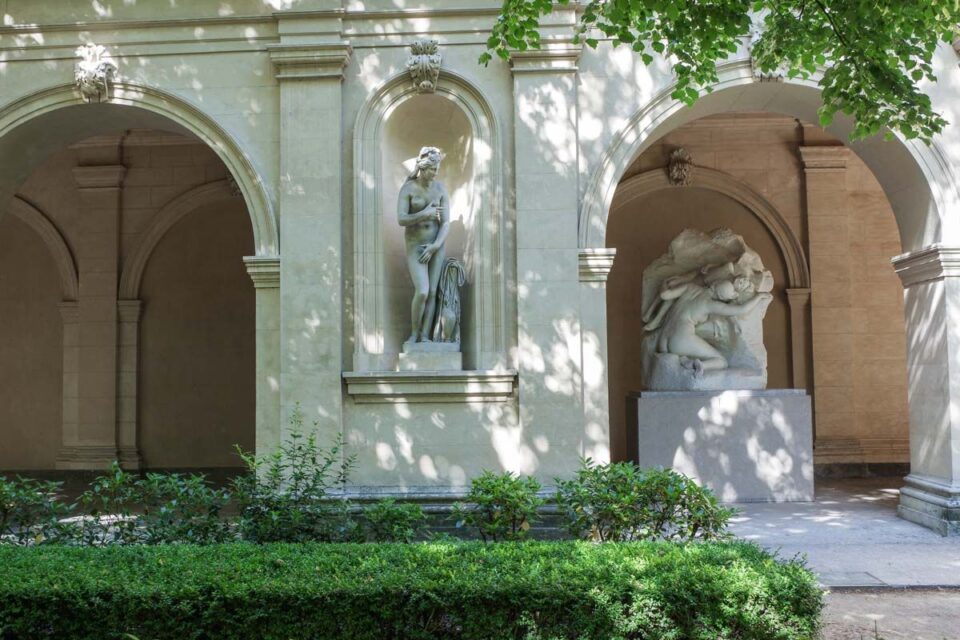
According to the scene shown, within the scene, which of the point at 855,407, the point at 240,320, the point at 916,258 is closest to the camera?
the point at 916,258

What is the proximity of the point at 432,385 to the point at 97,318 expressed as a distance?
818 centimetres

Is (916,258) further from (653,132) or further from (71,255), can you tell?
(71,255)

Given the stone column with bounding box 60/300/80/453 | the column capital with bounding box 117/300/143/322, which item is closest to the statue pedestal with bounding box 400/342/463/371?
the column capital with bounding box 117/300/143/322

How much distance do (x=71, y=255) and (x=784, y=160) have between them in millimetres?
12474

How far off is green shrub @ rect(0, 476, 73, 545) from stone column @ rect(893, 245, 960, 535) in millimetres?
8606

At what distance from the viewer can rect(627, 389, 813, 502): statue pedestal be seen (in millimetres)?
10648

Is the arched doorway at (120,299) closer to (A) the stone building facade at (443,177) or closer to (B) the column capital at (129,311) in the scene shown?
(B) the column capital at (129,311)

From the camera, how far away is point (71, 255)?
48.1 feet

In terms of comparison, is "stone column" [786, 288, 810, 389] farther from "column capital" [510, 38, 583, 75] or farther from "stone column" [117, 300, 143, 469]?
"stone column" [117, 300, 143, 469]

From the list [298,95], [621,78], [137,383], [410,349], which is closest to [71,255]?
[137,383]

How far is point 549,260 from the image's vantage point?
899cm

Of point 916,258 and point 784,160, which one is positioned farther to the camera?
point 784,160

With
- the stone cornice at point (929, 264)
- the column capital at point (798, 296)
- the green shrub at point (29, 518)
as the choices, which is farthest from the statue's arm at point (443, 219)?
the column capital at point (798, 296)

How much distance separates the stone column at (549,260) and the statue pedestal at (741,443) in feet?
7.01
